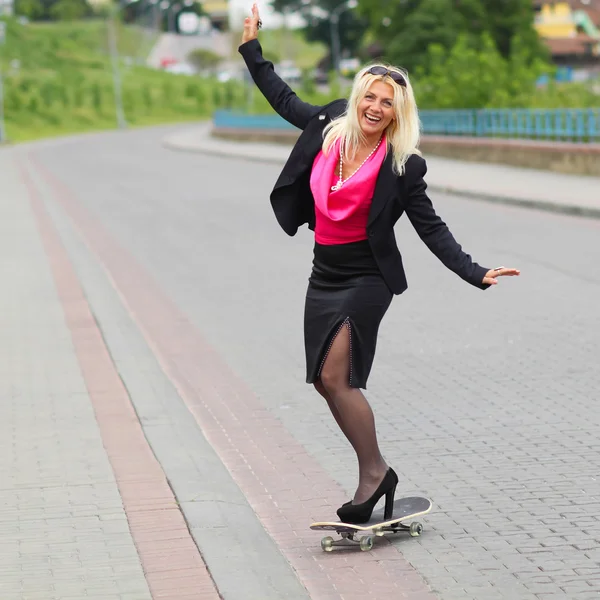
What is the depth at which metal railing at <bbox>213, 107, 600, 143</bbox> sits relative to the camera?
2575cm

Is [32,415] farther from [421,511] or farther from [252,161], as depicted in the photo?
[252,161]

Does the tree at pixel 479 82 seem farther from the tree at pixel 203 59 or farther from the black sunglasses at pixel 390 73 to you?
the tree at pixel 203 59

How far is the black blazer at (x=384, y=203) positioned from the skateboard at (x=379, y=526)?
33.0 inches

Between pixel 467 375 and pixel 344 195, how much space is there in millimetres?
3631

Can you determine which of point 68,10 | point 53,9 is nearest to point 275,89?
point 68,10

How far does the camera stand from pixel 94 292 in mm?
12586

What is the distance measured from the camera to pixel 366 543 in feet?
16.8

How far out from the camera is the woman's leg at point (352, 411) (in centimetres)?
507

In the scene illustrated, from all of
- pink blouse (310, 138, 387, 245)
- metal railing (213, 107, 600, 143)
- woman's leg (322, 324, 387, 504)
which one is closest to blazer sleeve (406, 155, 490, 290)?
pink blouse (310, 138, 387, 245)

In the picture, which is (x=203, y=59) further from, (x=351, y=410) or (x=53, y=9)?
(x=351, y=410)

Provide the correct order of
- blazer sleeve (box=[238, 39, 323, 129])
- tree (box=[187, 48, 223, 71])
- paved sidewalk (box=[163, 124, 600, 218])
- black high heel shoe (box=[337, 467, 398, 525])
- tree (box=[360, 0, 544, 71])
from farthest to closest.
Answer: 1. tree (box=[187, 48, 223, 71])
2. tree (box=[360, 0, 544, 71])
3. paved sidewalk (box=[163, 124, 600, 218])
4. blazer sleeve (box=[238, 39, 323, 129])
5. black high heel shoe (box=[337, 467, 398, 525])

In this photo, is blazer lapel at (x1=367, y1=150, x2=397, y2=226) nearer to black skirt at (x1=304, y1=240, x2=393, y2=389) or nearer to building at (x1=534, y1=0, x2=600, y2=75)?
black skirt at (x1=304, y1=240, x2=393, y2=389)

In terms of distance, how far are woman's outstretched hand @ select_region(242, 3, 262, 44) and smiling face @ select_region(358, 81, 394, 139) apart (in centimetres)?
65

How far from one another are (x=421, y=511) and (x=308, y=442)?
1.68 m
